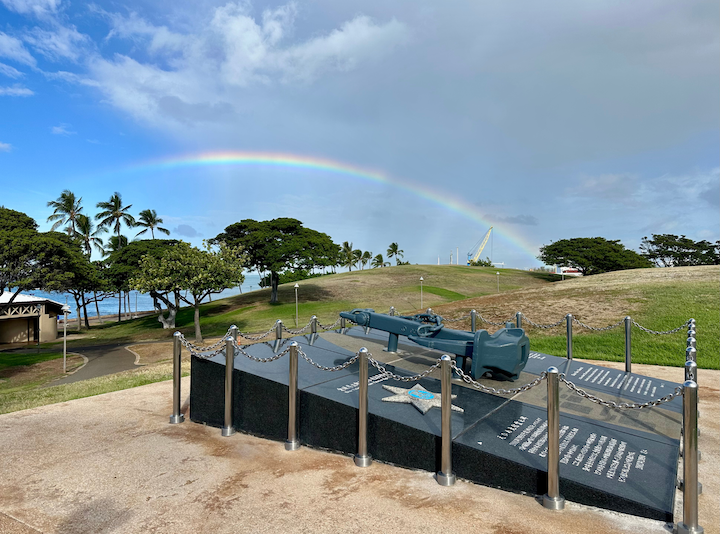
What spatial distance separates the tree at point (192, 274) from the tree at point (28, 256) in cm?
721

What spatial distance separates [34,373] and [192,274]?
37.9 ft

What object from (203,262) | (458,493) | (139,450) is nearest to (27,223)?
(203,262)

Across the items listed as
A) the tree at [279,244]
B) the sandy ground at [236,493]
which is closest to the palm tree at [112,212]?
the tree at [279,244]

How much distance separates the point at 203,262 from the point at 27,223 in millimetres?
10704

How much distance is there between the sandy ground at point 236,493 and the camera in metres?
4.25

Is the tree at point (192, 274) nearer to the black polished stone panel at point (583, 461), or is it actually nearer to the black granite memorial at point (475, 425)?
the black granite memorial at point (475, 425)

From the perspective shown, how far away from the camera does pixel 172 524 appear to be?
4.34m

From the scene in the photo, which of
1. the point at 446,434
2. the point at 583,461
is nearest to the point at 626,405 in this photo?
the point at 583,461

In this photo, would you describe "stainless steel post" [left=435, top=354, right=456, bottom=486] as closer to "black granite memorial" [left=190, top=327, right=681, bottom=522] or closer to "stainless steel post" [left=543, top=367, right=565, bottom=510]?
"black granite memorial" [left=190, top=327, right=681, bottom=522]

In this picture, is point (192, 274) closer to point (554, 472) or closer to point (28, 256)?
point (28, 256)

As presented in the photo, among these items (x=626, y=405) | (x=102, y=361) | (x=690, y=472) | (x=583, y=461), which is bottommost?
(x=102, y=361)

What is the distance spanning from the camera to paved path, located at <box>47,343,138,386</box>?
66.2 feet

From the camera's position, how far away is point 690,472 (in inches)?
158

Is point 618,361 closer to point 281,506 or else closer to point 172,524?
point 281,506
